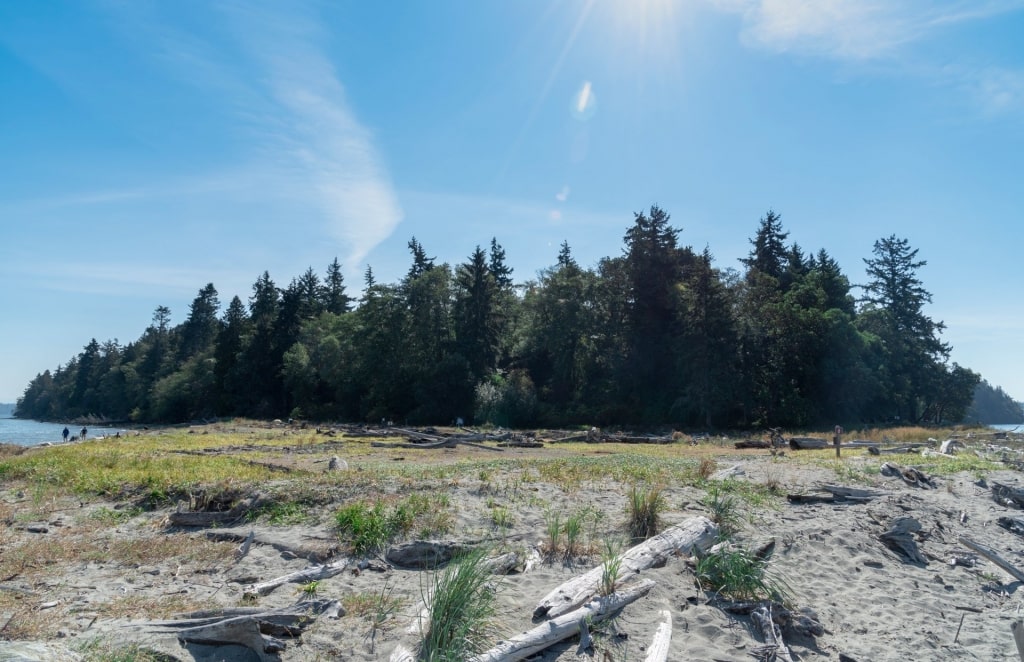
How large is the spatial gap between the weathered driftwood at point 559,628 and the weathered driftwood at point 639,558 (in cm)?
14

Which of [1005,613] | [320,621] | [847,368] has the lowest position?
[1005,613]

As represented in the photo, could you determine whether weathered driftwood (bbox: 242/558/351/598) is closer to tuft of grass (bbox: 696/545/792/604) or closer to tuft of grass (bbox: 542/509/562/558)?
tuft of grass (bbox: 542/509/562/558)

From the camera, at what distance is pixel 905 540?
9125 mm

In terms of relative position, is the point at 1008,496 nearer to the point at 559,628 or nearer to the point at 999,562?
the point at 999,562

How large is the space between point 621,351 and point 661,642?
43750 mm

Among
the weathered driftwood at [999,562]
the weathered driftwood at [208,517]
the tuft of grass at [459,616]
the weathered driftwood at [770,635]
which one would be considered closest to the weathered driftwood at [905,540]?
the weathered driftwood at [999,562]

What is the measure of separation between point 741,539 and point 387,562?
16.0 feet

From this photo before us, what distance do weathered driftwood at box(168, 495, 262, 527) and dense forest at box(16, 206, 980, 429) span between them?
120ft

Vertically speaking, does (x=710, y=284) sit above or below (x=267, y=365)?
above

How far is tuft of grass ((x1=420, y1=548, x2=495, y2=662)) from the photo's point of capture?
4.78m

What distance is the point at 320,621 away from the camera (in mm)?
5516

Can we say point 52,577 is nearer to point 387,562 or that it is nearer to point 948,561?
→ point 387,562

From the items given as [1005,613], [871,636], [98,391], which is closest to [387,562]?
[871,636]

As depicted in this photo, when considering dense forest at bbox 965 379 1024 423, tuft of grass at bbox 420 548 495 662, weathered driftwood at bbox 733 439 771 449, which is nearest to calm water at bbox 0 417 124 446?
weathered driftwood at bbox 733 439 771 449
